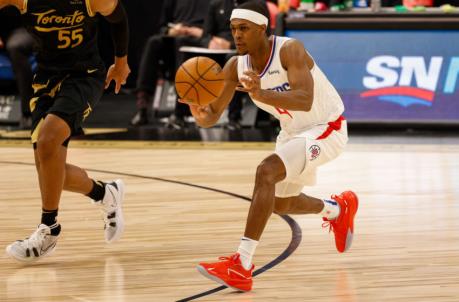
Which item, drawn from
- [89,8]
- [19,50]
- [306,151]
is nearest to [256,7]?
[306,151]

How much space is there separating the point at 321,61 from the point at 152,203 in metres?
4.97

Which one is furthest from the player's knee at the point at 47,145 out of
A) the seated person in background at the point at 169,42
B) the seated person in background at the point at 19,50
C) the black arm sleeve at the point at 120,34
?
the seated person in background at the point at 169,42

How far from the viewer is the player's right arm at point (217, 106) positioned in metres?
6.23

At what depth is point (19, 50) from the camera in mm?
13180

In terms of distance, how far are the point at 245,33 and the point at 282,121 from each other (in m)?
0.66

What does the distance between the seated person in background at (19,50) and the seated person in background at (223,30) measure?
229 centimetres

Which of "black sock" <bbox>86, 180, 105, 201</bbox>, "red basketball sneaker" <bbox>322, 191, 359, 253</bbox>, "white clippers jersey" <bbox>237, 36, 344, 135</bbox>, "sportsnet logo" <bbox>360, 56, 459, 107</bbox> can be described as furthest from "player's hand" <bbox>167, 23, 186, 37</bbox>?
"white clippers jersey" <bbox>237, 36, 344, 135</bbox>

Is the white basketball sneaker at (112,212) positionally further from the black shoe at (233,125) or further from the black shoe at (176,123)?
the black shoe at (176,123)

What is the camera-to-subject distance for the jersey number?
21.4ft

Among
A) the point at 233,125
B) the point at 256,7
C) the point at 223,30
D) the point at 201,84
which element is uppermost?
the point at 256,7

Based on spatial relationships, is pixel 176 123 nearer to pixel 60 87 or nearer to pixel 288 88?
pixel 60 87

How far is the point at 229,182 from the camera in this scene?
948 cm

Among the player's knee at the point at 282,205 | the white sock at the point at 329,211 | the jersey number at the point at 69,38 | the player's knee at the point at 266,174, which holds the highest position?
the jersey number at the point at 69,38

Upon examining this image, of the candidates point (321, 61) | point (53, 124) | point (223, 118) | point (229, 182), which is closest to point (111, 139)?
point (223, 118)
